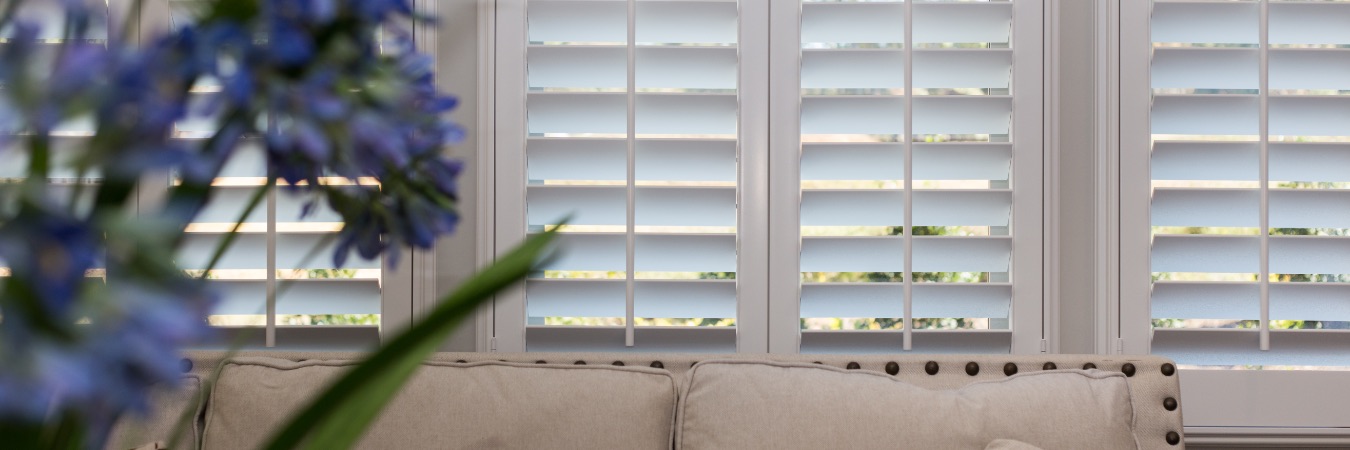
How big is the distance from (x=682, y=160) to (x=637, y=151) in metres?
0.10

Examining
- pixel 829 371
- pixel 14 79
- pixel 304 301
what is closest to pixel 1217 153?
pixel 829 371

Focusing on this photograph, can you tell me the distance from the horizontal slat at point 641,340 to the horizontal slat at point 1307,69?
1.27 metres

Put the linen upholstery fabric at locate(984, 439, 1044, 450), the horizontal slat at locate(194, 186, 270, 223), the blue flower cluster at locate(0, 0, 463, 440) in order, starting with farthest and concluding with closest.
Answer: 1. the horizontal slat at locate(194, 186, 270, 223)
2. the linen upholstery fabric at locate(984, 439, 1044, 450)
3. the blue flower cluster at locate(0, 0, 463, 440)

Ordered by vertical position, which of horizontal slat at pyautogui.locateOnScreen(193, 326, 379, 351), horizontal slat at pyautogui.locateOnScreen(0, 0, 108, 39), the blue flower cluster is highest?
horizontal slat at pyautogui.locateOnScreen(0, 0, 108, 39)

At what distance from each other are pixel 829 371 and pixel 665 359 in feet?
1.12

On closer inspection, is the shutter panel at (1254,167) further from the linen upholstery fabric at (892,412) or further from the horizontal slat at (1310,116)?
the linen upholstery fabric at (892,412)

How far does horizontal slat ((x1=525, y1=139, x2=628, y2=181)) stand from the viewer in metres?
A: 1.87

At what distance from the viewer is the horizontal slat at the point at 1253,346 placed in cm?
187

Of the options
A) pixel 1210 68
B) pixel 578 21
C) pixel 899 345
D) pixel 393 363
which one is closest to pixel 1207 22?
pixel 1210 68

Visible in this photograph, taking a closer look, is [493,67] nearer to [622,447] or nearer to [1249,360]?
[622,447]

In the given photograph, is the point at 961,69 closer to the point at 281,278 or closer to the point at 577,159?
the point at 577,159

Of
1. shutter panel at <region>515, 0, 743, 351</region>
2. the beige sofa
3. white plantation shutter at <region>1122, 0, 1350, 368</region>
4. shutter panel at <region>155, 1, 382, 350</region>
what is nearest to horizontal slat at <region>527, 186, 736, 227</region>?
shutter panel at <region>515, 0, 743, 351</region>

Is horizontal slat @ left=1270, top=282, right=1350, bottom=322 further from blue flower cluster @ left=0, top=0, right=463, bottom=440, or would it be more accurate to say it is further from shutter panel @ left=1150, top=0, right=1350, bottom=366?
blue flower cluster @ left=0, top=0, right=463, bottom=440

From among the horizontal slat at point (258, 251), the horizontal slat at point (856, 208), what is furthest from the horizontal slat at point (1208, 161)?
the horizontal slat at point (258, 251)
